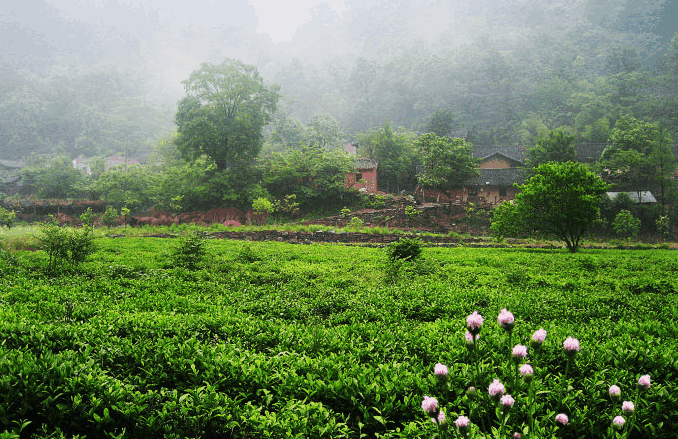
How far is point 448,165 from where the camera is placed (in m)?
26.0

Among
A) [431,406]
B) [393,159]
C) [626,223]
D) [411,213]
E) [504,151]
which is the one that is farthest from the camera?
[504,151]

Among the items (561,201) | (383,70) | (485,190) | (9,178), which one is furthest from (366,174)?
(383,70)

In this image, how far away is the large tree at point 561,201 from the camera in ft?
39.2

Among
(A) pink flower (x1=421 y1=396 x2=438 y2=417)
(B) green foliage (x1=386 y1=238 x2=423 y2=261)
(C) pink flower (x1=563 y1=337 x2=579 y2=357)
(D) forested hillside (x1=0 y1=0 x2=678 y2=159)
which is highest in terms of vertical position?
(D) forested hillside (x1=0 y1=0 x2=678 y2=159)

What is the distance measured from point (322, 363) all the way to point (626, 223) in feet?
75.6

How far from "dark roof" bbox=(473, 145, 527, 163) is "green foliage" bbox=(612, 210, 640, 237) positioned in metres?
11.5

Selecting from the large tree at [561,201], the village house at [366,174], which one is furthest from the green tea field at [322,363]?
the village house at [366,174]

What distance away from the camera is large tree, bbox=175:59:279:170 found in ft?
80.1

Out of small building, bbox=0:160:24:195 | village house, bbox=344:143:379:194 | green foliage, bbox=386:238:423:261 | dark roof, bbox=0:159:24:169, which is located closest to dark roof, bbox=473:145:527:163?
village house, bbox=344:143:379:194

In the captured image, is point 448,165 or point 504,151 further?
point 504,151

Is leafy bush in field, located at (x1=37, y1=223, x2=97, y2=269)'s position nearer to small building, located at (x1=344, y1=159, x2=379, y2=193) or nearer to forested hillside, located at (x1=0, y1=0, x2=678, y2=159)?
small building, located at (x1=344, y1=159, x2=379, y2=193)

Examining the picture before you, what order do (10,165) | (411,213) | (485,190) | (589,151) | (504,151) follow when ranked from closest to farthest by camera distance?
(411,213) → (485,190) → (589,151) → (504,151) → (10,165)

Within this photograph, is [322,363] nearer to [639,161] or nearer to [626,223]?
[626,223]

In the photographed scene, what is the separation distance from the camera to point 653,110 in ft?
107
